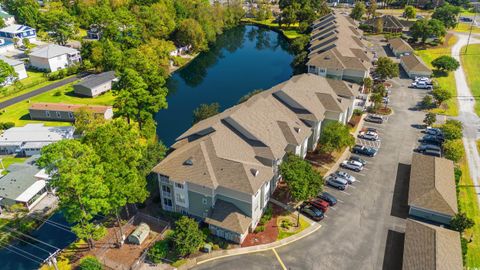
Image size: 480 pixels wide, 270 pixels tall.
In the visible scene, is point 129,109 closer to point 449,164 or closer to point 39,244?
point 39,244

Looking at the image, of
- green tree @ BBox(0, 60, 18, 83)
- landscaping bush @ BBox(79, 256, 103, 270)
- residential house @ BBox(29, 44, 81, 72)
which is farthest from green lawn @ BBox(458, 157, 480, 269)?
residential house @ BBox(29, 44, 81, 72)

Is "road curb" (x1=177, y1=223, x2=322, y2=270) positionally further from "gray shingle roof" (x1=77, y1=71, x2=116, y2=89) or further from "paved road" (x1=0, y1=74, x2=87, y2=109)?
"paved road" (x1=0, y1=74, x2=87, y2=109)

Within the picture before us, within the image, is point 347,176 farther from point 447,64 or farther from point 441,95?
point 447,64

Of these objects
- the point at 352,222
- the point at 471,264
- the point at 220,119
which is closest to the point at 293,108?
the point at 220,119

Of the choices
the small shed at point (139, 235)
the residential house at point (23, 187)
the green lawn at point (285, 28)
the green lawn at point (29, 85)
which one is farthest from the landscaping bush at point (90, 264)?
the green lawn at point (285, 28)

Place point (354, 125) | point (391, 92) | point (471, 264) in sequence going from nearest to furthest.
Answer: point (471, 264) → point (354, 125) → point (391, 92)

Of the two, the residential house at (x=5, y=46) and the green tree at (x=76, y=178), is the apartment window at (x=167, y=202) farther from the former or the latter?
the residential house at (x=5, y=46)
